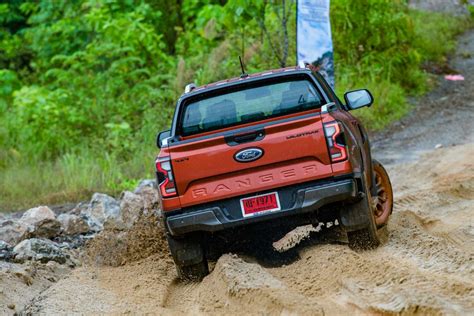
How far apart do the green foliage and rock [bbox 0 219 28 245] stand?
378 centimetres

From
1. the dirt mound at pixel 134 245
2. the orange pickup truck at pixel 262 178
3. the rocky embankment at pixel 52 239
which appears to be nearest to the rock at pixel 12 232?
the rocky embankment at pixel 52 239

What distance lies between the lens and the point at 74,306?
7020mm

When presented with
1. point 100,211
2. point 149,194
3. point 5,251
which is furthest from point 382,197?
point 100,211

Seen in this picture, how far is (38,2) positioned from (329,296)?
2093 cm

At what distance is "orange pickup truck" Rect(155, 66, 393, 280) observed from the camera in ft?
22.6

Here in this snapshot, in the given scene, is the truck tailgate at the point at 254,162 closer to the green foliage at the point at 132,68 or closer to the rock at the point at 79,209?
the rock at the point at 79,209

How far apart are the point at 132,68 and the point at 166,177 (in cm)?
1361

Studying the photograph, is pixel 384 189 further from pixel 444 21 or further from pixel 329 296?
pixel 444 21

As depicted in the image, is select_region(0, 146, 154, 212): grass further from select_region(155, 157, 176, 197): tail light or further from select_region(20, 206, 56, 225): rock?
select_region(155, 157, 176, 197): tail light

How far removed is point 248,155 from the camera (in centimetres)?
693

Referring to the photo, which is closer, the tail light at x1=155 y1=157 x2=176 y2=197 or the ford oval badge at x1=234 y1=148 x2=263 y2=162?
the ford oval badge at x1=234 y1=148 x2=263 y2=162

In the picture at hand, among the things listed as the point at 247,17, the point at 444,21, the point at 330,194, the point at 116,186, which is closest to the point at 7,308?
the point at 330,194

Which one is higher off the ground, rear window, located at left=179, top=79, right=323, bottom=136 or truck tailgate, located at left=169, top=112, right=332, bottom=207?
rear window, located at left=179, top=79, right=323, bottom=136

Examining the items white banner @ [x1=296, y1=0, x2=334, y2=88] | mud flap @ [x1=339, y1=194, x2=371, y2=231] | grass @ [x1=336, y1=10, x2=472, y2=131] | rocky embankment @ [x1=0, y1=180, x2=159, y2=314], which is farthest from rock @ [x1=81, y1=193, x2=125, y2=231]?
grass @ [x1=336, y1=10, x2=472, y2=131]
